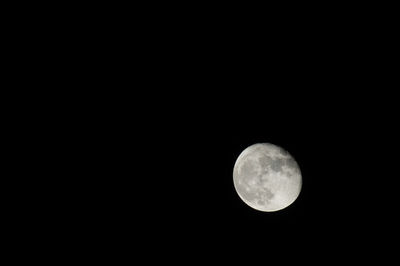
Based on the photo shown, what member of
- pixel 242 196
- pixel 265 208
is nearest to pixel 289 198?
pixel 265 208

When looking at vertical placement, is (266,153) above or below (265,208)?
above

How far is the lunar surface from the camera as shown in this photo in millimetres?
4727

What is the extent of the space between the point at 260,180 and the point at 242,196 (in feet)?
1.74

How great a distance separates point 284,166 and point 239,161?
738mm

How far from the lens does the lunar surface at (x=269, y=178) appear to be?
473 centimetres

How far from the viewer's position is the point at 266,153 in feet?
16.3

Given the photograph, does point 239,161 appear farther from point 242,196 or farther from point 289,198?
point 289,198

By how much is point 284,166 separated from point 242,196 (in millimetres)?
805

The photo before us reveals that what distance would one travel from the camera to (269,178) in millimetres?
4711

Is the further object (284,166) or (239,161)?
(239,161)

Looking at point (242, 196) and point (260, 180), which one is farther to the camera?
point (242, 196)

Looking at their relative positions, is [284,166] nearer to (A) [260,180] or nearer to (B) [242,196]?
(A) [260,180]

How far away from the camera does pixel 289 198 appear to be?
15.8 feet

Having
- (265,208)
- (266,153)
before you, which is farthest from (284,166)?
(265,208)
